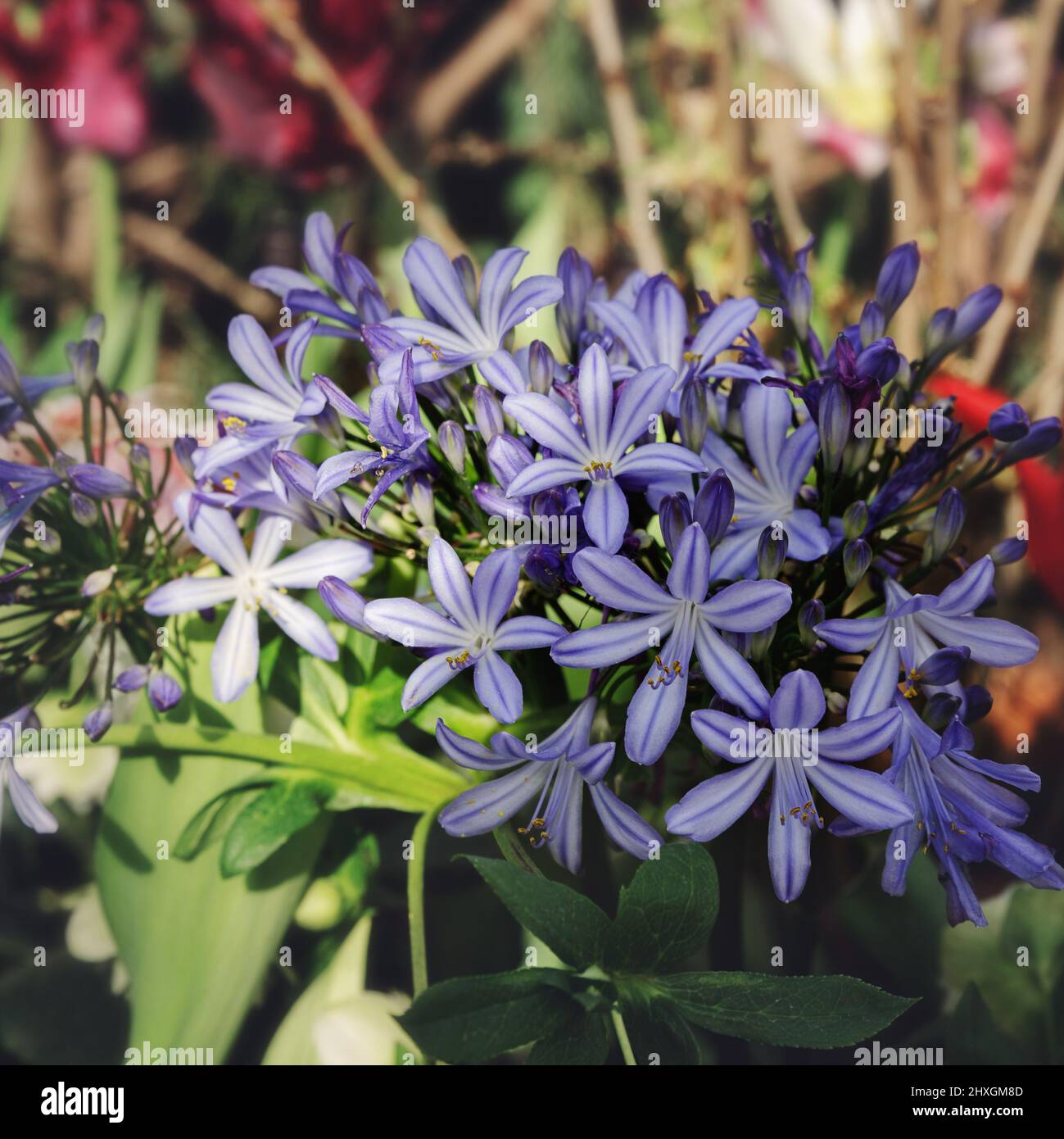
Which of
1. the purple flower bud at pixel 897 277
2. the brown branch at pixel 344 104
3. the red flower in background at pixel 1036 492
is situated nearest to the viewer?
the purple flower bud at pixel 897 277

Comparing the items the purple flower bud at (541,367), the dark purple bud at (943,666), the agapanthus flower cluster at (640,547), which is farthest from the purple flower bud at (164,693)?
the dark purple bud at (943,666)

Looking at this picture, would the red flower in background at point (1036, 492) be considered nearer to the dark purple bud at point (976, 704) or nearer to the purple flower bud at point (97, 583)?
the dark purple bud at point (976, 704)

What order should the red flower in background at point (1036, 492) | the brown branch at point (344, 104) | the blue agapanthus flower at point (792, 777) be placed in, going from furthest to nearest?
the brown branch at point (344, 104) < the red flower in background at point (1036, 492) < the blue agapanthus flower at point (792, 777)

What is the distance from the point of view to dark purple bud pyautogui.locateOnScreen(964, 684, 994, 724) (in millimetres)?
439

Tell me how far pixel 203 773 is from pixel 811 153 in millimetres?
666

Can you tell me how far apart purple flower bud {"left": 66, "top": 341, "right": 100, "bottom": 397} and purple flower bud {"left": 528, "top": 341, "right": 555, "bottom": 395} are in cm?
23

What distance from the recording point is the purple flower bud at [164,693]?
0.49 meters

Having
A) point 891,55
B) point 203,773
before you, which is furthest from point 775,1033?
point 891,55

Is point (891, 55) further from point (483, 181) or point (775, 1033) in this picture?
point (775, 1033)

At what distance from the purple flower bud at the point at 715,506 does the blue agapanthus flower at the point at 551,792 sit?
0.29 ft

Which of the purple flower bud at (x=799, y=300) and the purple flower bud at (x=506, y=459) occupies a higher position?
the purple flower bud at (x=799, y=300)

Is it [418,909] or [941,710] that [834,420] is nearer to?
[941,710]
